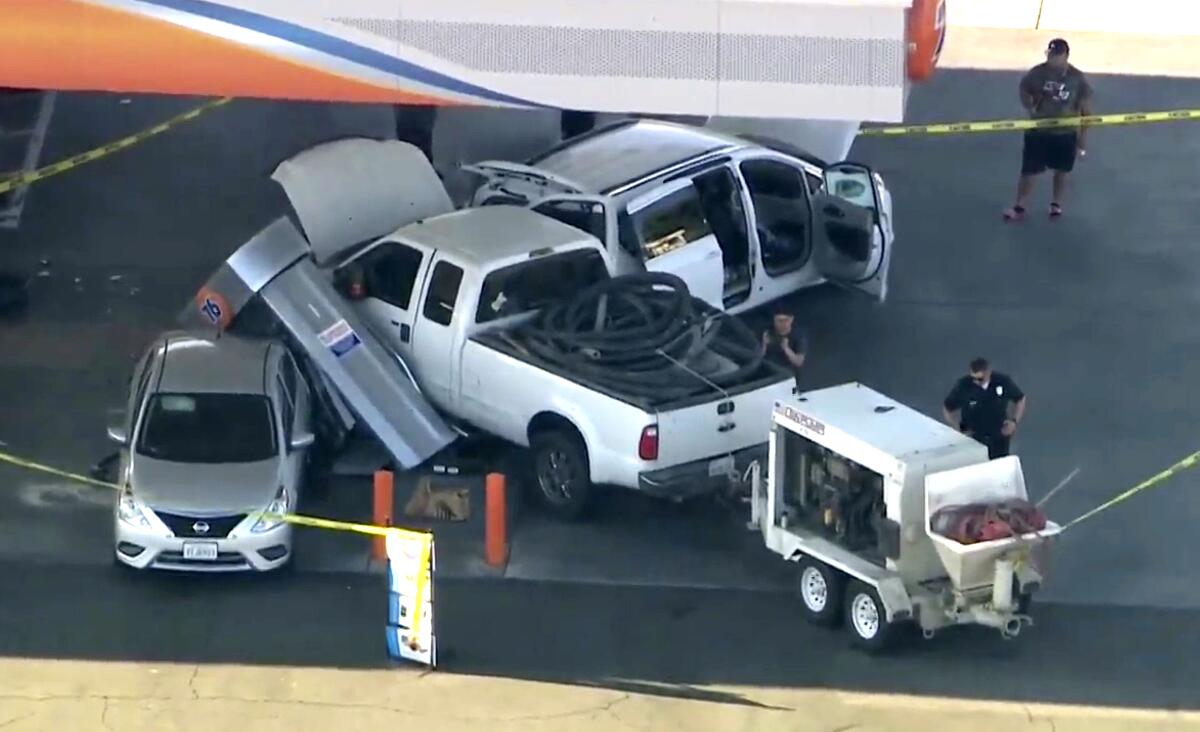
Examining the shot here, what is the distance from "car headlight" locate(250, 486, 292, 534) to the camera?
1605 cm

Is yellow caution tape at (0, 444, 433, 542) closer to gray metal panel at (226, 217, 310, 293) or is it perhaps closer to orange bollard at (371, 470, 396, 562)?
orange bollard at (371, 470, 396, 562)

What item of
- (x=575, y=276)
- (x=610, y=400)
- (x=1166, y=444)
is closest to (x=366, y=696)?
(x=610, y=400)

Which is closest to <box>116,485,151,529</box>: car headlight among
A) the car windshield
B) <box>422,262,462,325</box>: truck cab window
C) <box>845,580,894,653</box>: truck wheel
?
the car windshield

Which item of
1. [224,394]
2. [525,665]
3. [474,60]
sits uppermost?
[474,60]

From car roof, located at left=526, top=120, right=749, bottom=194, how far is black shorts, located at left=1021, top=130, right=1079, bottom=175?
309 cm

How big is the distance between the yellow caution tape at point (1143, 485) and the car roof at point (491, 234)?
4.30 m

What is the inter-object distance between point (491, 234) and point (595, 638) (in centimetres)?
411

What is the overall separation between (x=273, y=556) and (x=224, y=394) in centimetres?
143

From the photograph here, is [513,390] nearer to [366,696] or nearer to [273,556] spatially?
[273,556]

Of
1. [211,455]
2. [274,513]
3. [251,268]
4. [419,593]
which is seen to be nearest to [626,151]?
[251,268]

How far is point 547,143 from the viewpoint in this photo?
2359 centimetres

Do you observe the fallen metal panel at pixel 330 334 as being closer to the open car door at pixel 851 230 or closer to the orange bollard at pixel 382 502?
the orange bollard at pixel 382 502

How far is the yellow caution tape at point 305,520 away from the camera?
14.8 metres

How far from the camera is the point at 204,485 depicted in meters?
16.2
